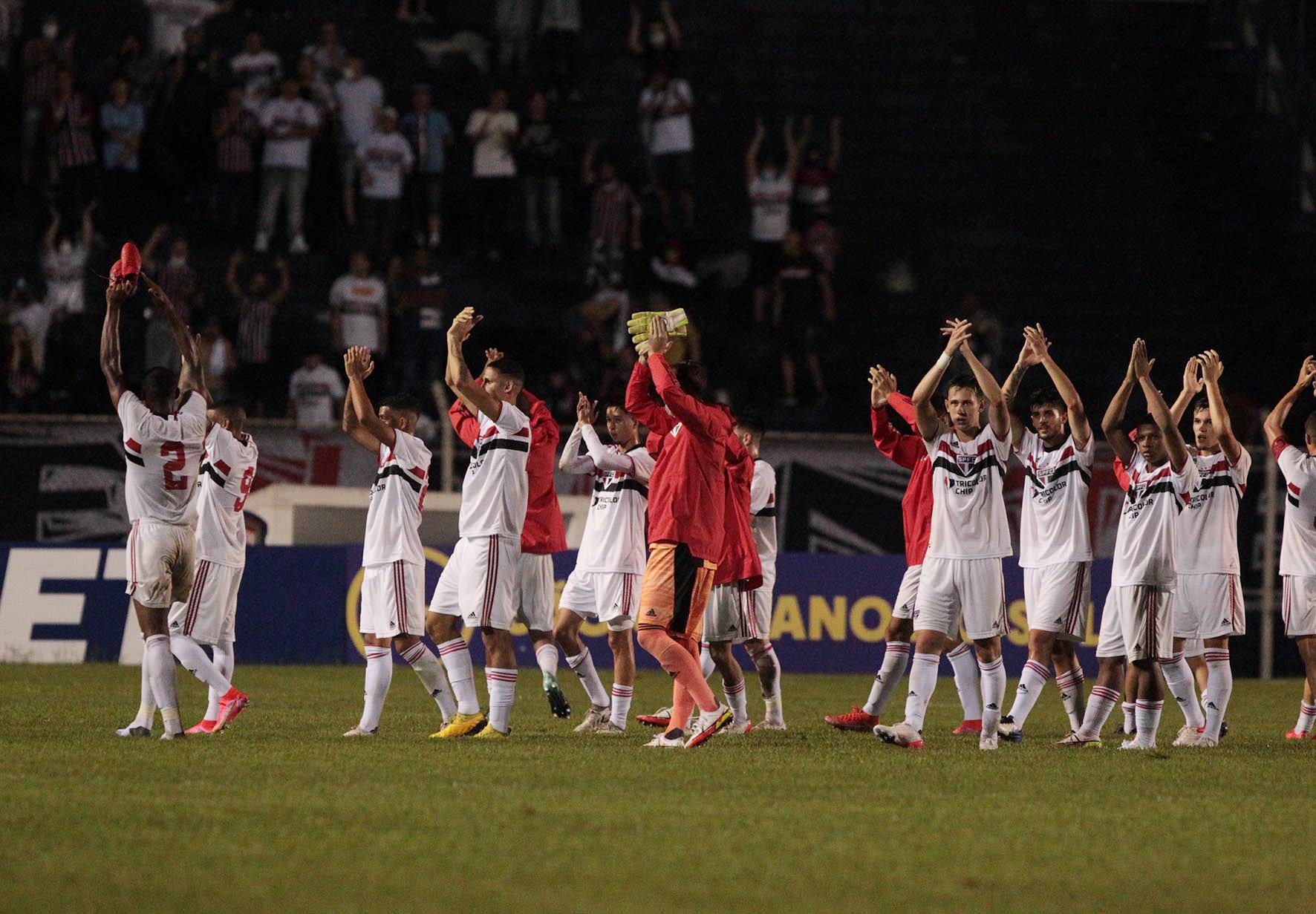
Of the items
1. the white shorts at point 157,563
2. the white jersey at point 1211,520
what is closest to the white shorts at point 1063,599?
the white jersey at point 1211,520

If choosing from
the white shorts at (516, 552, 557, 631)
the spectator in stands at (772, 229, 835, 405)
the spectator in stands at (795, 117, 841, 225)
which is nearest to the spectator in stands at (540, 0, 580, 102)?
the spectator in stands at (795, 117, 841, 225)

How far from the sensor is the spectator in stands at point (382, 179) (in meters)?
24.7

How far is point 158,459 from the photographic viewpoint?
1135 cm

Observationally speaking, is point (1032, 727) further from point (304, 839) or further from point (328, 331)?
point (328, 331)

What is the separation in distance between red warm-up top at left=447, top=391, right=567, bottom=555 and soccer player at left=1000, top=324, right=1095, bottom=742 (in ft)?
10.3

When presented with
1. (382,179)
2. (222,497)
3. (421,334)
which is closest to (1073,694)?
(222,497)

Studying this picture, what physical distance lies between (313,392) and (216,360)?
1.18 m

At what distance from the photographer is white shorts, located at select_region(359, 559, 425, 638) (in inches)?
466

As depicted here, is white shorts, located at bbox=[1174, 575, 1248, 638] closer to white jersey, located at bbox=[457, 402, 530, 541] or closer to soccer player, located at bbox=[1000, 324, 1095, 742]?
soccer player, located at bbox=[1000, 324, 1095, 742]

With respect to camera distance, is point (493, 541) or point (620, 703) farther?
point (620, 703)

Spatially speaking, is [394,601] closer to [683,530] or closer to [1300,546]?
[683,530]

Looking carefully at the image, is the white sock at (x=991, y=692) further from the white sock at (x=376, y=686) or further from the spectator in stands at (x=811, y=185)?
the spectator in stands at (x=811, y=185)

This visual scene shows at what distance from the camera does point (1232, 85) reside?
30578 millimetres

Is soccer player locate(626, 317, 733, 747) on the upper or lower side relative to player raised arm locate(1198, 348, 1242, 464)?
lower
